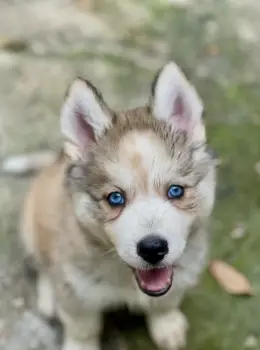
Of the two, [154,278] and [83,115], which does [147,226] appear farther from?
[83,115]

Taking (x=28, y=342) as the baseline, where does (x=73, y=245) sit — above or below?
above

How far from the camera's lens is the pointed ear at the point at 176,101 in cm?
192

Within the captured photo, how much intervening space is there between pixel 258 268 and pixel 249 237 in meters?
0.15

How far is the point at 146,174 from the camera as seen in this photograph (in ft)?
6.07

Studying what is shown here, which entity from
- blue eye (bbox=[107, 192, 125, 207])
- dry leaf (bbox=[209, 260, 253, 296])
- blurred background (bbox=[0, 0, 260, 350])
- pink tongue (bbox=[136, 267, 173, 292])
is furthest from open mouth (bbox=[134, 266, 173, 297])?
dry leaf (bbox=[209, 260, 253, 296])

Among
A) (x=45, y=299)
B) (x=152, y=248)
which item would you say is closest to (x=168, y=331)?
(x=45, y=299)

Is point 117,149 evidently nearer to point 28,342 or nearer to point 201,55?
point 28,342

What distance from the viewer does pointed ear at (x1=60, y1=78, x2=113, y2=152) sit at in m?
1.92

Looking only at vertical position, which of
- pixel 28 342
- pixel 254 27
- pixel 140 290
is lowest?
pixel 28 342

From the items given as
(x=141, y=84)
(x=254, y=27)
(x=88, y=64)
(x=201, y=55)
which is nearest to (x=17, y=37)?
(x=88, y=64)

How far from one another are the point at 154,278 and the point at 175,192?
0.92ft

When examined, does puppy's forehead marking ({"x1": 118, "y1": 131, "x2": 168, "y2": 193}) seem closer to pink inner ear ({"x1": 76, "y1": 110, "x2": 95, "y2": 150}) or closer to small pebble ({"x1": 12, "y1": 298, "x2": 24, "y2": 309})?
pink inner ear ({"x1": 76, "y1": 110, "x2": 95, "y2": 150})

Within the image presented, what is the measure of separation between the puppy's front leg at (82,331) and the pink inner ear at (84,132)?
1.91ft

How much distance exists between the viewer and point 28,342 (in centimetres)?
245
